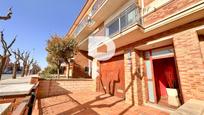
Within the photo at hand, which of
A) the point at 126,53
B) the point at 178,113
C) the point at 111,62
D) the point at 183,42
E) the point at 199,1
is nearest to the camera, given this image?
the point at 178,113

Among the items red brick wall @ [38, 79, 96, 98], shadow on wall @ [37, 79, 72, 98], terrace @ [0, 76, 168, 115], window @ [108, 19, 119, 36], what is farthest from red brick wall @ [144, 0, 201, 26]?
shadow on wall @ [37, 79, 72, 98]

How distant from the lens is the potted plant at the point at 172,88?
498 cm

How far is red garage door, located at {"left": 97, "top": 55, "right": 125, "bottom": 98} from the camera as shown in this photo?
6.86 meters

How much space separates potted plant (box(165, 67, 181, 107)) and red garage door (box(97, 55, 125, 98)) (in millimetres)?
2450

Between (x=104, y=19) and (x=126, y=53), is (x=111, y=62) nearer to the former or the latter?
(x=126, y=53)

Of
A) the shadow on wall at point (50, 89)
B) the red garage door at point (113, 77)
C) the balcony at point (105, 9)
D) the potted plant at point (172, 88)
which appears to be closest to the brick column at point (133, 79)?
the red garage door at point (113, 77)

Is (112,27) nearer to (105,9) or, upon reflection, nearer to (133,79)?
(105,9)

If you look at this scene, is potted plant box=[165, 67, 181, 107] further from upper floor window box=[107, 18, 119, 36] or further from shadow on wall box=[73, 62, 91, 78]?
shadow on wall box=[73, 62, 91, 78]

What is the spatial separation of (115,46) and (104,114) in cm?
415

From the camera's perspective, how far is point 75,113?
4.43 m

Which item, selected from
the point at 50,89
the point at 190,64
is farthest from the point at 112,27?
the point at 50,89

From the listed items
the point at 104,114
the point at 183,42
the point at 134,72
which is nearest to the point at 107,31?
the point at 134,72

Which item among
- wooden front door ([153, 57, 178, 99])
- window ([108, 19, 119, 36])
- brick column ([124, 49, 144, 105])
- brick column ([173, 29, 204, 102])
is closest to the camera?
brick column ([173, 29, 204, 102])

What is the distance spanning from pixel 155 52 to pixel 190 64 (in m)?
1.98
